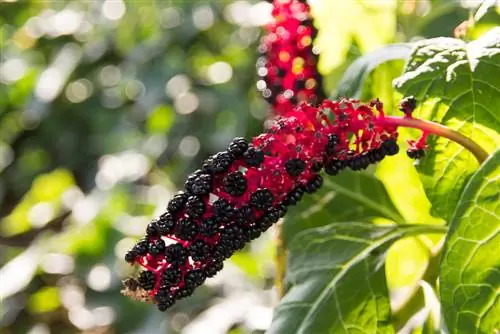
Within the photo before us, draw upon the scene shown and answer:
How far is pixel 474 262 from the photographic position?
2.95 feet

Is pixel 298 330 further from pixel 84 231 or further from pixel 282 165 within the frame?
pixel 84 231

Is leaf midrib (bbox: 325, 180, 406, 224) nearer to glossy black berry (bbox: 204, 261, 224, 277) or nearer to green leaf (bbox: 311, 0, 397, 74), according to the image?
green leaf (bbox: 311, 0, 397, 74)

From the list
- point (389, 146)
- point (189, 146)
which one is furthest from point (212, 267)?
point (189, 146)

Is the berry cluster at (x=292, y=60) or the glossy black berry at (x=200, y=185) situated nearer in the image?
the glossy black berry at (x=200, y=185)

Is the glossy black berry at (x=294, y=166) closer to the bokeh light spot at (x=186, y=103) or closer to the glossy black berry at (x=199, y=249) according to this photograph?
the glossy black berry at (x=199, y=249)

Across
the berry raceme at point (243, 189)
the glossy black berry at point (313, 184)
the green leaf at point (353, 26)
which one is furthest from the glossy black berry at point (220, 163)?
the green leaf at point (353, 26)

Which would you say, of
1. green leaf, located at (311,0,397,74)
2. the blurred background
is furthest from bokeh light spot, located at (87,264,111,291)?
green leaf, located at (311,0,397,74)

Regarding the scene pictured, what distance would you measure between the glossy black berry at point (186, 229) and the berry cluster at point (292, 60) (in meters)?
0.41

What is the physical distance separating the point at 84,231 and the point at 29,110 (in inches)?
35.5

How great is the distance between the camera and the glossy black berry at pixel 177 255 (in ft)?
3.05

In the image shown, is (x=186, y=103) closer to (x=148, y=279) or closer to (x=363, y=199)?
(x=363, y=199)

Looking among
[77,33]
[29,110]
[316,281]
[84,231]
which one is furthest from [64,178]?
[316,281]

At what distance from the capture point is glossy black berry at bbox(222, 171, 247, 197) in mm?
929

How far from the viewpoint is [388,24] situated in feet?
5.58
